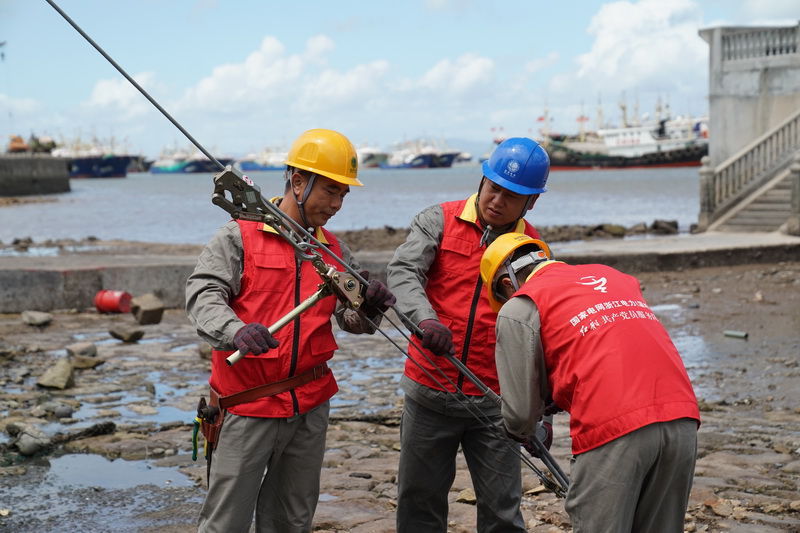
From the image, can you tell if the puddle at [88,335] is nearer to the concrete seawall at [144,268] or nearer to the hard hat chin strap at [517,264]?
the concrete seawall at [144,268]

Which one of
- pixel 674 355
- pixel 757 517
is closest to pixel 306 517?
pixel 674 355

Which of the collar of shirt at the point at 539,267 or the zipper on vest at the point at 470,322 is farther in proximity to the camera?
the zipper on vest at the point at 470,322

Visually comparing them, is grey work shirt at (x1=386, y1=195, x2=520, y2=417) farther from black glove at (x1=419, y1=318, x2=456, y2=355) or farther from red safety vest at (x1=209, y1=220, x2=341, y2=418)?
red safety vest at (x1=209, y1=220, x2=341, y2=418)

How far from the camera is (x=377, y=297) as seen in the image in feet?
12.4

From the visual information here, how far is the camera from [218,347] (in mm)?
3598

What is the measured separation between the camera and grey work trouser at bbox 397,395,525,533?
4211 millimetres

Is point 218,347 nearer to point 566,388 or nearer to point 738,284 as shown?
point 566,388

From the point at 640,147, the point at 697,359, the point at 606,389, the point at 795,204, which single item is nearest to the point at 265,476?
the point at 606,389

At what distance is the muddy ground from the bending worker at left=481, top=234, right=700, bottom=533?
6.85ft

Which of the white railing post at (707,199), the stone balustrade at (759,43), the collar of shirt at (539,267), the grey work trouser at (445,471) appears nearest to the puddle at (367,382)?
the grey work trouser at (445,471)

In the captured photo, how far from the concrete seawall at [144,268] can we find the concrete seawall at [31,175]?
56.2 m

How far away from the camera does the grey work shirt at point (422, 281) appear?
13.6ft

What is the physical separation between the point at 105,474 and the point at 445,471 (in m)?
2.71

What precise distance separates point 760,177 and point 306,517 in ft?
63.6
